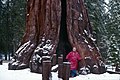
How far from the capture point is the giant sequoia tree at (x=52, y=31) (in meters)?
14.0

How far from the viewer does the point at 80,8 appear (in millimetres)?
15047

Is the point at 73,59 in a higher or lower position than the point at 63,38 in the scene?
lower

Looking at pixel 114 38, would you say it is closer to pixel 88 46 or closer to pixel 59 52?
pixel 59 52

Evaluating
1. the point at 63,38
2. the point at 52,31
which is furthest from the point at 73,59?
the point at 63,38

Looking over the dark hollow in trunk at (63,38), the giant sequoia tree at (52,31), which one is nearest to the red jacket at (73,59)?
the giant sequoia tree at (52,31)

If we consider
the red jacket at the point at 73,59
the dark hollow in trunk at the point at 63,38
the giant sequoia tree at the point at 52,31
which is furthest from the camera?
the dark hollow in trunk at the point at 63,38

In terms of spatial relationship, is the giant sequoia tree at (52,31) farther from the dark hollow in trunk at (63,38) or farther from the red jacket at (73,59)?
the dark hollow in trunk at (63,38)

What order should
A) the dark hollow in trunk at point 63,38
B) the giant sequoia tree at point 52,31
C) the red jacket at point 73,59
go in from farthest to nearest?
the dark hollow in trunk at point 63,38
the giant sequoia tree at point 52,31
the red jacket at point 73,59

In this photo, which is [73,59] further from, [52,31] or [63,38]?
[63,38]

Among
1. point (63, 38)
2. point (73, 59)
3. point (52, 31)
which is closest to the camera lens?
point (73, 59)

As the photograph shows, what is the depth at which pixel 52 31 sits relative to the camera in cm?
1416

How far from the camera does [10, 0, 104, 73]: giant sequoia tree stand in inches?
550

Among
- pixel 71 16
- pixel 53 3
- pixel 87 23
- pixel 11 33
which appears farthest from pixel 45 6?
pixel 11 33

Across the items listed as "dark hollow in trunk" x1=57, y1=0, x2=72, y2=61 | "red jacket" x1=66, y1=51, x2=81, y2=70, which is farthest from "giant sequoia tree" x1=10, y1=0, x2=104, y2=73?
"dark hollow in trunk" x1=57, y1=0, x2=72, y2=61
